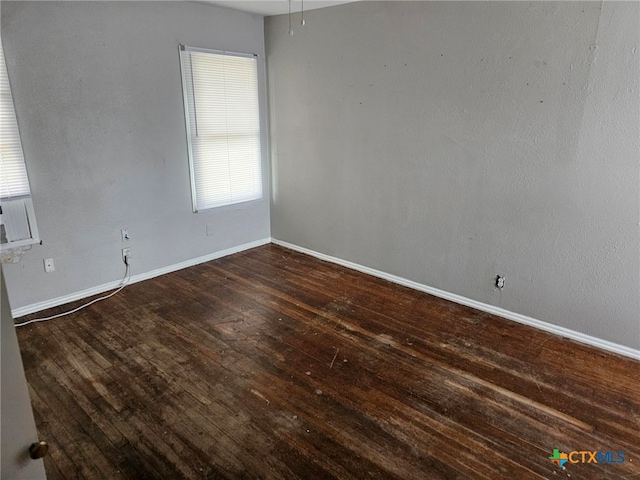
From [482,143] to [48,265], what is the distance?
3.49 meters

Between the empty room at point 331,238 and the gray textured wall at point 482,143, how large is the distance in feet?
0.05

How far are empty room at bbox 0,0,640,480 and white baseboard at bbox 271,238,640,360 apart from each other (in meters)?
0.02

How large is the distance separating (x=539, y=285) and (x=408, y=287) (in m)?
1.10

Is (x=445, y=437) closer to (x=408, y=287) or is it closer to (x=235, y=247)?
(x=408, y=287)

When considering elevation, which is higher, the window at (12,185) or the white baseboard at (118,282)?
the window at (12,185)

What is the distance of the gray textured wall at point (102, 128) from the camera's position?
2.90 metres

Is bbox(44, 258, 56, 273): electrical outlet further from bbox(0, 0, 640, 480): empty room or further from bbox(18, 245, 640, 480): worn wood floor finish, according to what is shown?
bbox(18, 245, 640, 480): worn wood floor finish

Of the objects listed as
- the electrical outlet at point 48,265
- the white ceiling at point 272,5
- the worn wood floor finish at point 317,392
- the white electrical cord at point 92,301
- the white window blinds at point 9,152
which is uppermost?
the white ceiling at point 272,5

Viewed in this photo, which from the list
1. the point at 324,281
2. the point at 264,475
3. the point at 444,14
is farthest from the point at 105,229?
the point at 444,14

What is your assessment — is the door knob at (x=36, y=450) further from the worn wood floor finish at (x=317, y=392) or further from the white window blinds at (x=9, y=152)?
the white window blinds at (x=9, y=152)

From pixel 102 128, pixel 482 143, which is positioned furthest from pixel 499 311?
pixel 102 128

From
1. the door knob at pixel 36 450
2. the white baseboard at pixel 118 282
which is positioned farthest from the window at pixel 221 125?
the door knob at pixel 36 450

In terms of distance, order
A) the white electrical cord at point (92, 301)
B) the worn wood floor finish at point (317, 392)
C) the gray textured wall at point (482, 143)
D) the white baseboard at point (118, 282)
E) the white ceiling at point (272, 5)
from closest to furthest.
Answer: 1. the worn wood floor finish at point (317, 392)
2. the gray textured wall at point (482, 143)
3. the white electrical cord at point (92, 301)
4. the white baseboard at point (118, 282)
5. the white ceiling at point (272, 5)

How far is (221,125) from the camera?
4.06m
